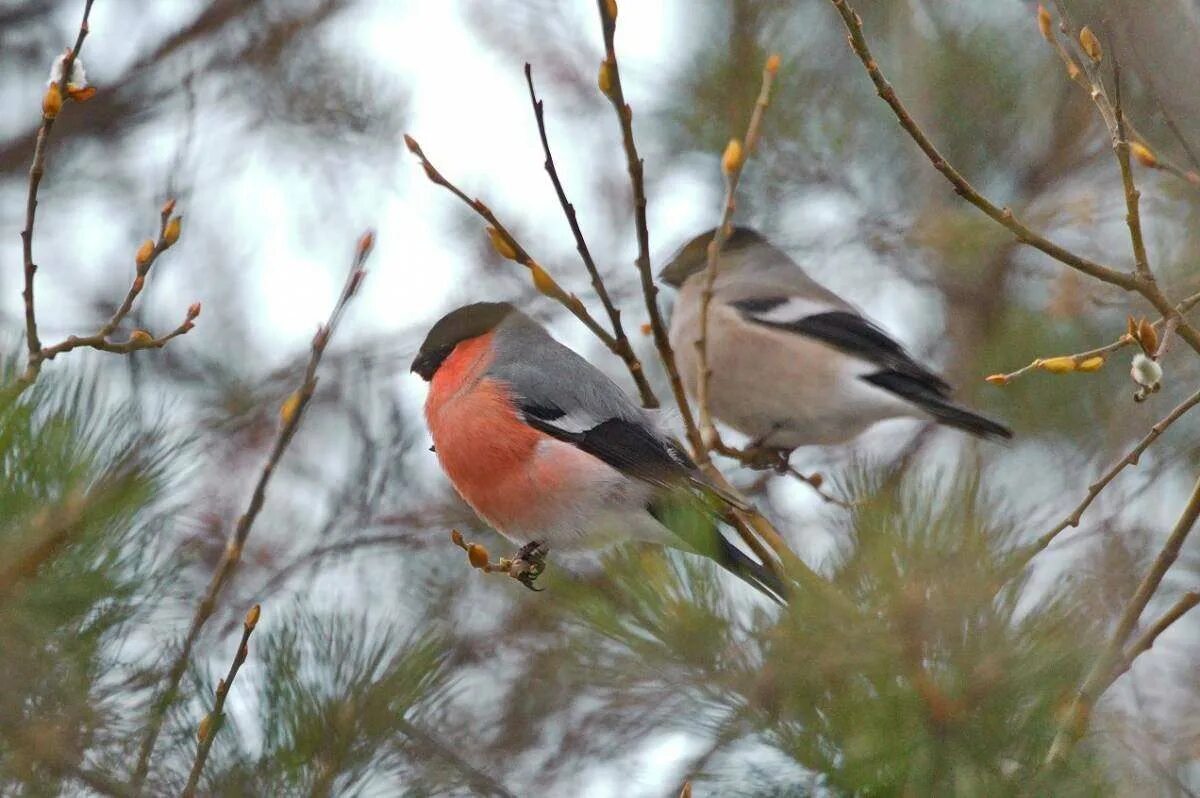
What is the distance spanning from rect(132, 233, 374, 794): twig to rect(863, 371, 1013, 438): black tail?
6.40 feet

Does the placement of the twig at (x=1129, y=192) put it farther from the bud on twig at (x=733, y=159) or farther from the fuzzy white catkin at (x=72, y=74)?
the fuzzy white catkin at (x=72, y=74)

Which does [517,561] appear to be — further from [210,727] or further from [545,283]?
[210,727]

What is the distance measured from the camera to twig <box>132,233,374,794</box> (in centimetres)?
168

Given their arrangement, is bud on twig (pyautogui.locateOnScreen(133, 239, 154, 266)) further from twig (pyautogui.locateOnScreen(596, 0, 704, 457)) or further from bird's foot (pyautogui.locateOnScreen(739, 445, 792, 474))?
bird's foot (pyautogui.locateOnScreen(739, 445, 792, 474))

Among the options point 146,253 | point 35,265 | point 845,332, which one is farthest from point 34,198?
point 845,332

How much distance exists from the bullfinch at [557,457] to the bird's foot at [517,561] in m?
0.02

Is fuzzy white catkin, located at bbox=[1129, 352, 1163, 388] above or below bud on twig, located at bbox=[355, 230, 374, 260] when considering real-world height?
below

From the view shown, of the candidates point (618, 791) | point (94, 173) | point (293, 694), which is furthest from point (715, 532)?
point (94, 173)

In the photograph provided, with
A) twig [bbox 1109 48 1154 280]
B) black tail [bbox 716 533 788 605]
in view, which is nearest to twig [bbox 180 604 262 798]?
black tail [bbox 716 533 788 605]

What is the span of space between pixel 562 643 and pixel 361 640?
269 millimetres

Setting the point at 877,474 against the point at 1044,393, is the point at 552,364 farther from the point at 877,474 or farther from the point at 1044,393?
the point at 1044,393

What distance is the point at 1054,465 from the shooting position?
3.50 meters

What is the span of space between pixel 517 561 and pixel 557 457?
475 millimetres

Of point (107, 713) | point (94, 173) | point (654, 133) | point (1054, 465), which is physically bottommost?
point (107, 713)
